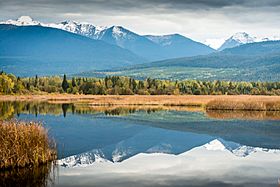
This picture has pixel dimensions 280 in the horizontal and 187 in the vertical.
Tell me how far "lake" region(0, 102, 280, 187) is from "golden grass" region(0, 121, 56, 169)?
543 mm

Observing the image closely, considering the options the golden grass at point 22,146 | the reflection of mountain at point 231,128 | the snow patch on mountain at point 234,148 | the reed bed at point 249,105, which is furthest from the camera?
the reed bed at point 249,105

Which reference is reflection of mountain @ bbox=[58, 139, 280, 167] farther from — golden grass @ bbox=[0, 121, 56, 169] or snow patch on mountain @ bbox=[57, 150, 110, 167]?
golden grass @ bbox=[0, 121, 56, 169]

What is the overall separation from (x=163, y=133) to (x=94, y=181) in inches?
797

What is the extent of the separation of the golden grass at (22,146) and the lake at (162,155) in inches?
21.4

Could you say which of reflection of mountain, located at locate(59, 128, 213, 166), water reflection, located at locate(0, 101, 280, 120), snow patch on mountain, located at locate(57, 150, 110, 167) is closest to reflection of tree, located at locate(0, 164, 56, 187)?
snow patch on mountain, located at locate(57, 150, 110, 167)

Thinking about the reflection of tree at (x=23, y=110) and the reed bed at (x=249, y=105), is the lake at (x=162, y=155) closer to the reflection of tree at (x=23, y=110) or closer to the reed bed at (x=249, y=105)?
the reflection of tree at (x=23, y=110)

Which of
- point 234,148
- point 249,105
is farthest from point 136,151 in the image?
point 249,105

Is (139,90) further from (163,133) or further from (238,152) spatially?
(238,152)

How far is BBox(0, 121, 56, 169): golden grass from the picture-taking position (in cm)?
1988

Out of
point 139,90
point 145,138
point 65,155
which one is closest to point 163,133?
point 145,138

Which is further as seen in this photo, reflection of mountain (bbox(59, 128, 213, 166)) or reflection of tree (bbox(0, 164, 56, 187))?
reflection of mountain (bbox(59, 128, 213, 166))

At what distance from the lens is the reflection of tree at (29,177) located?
1806 centimetres

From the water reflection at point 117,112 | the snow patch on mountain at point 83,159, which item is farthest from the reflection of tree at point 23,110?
the snow patch on mountain at point 83,159

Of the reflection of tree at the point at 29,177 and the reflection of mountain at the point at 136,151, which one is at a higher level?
the reflection of tree at the point at 29,177
